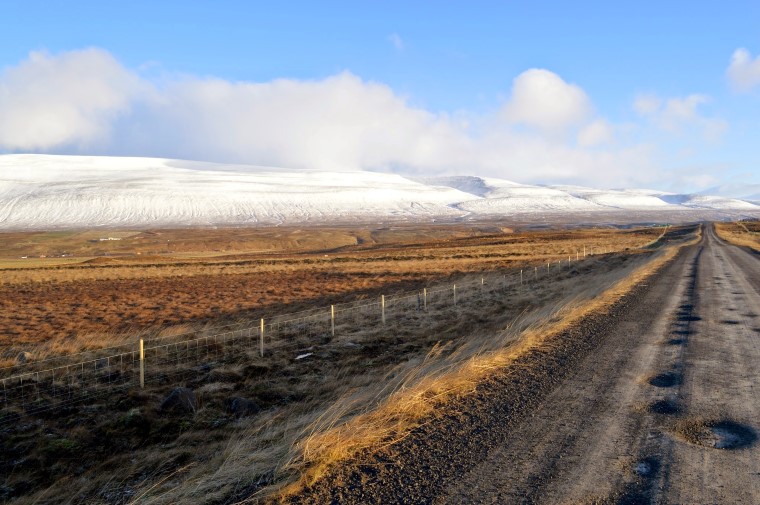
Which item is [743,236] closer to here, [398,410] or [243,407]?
[243,407]

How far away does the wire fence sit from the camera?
11802mm

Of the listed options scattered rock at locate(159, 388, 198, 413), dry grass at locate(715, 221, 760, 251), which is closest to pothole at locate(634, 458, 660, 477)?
scattered rock at locate(159, 388, 198, 413)

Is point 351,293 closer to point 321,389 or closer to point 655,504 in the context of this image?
point 321,389

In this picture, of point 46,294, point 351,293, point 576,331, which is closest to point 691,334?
point 576,331

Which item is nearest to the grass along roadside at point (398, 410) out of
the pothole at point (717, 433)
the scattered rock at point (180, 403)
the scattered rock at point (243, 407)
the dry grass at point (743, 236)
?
the scattered rock at point (243, 407)

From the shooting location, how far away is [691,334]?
42.7 ft

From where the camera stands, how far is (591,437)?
6.50 meters

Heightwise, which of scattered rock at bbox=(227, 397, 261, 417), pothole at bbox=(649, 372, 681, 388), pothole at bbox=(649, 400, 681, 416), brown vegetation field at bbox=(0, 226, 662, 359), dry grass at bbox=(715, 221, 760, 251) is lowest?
brown vegetation field at bbox=(0, 226, 662, 359)

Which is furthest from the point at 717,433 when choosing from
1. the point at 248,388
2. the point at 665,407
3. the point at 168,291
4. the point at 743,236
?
the point at 743,236

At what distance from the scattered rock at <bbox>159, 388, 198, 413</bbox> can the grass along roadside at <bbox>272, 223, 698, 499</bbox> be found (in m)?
3.76

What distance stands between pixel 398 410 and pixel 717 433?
422 cm

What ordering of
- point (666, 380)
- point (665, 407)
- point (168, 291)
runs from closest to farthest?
point (665, 407)
point (666, 380)
point (168, 291)

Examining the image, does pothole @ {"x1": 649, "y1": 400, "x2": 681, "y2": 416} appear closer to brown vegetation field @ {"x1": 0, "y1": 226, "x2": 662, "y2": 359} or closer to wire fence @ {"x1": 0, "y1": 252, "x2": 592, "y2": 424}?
wire fence @ {"x1": 0, "y1": 252, "x2": 592, "y2": 424}

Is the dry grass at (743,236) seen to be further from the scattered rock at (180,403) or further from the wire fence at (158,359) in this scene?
the scattered rock at (180,403)
